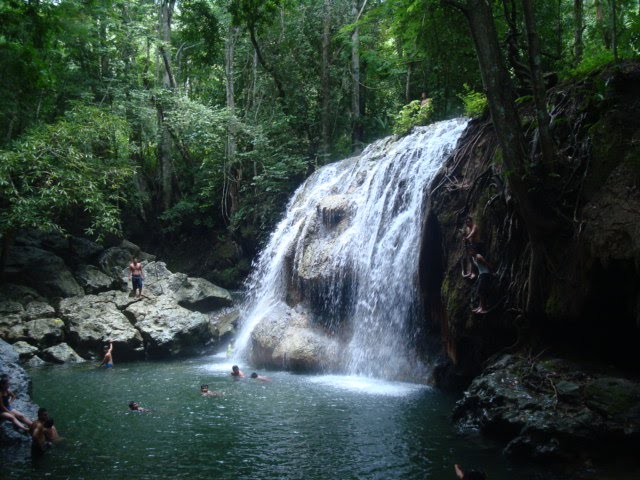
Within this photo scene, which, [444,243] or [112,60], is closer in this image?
[444,243]

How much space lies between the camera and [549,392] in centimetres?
729

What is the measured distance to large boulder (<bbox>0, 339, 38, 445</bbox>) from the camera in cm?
816

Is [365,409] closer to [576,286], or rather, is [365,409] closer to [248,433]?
[248,433]

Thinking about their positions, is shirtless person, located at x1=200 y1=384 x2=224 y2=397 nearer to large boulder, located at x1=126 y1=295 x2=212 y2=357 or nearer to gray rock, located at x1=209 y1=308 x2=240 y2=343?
large boulder, located at x1=126 y1=295 x2=212 y2=357

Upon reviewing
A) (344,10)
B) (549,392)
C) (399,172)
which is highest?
(344,10)

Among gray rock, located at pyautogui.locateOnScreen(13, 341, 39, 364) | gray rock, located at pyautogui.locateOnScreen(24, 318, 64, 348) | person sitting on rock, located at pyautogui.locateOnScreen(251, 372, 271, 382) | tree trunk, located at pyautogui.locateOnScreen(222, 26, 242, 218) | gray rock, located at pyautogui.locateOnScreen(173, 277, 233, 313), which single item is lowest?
person sitting on rock, located at pyautogui.locateOnScreen(251, 372, 271, 382)

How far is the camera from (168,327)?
16453 millimetres

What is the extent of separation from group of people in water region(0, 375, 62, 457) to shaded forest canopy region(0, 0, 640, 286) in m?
8.87

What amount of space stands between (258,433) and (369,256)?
5.85 m

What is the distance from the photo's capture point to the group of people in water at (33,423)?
756 cm

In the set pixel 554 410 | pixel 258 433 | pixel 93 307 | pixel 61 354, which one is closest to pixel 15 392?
pixel 258 433

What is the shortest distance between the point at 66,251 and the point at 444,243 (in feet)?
48.6

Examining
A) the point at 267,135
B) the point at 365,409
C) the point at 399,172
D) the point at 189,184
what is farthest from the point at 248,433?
the point at 189,184

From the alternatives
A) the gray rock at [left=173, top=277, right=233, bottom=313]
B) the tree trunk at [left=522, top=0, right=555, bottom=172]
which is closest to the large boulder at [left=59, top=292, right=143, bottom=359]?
the gray rock at [left=173, top=277, right=233, bottom=313]
